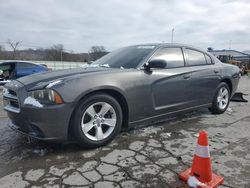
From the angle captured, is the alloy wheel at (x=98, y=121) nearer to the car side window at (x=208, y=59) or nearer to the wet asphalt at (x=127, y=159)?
the wet asphalt at (x=127, y=159)

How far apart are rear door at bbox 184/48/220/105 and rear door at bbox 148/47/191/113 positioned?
0.19 metres

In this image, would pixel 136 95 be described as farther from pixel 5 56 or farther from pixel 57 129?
pixel 5 56

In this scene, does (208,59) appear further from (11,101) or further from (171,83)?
(11,101)

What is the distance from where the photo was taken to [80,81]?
3.33 metres

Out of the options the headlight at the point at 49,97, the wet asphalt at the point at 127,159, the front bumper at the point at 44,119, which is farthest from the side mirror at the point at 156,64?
the headlight at the point at 49,97

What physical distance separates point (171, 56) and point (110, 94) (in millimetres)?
1566

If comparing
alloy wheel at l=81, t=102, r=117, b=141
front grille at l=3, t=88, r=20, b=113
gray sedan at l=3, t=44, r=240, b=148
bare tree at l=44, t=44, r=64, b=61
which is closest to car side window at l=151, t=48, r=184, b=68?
gray sedan at l=3, t=44, r=240, b=148

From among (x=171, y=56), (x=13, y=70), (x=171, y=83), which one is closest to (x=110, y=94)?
(x=171, y=83)

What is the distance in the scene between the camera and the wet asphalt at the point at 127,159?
268cm

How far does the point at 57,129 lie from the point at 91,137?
0.51 metres

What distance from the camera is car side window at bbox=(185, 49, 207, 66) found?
4910 mm

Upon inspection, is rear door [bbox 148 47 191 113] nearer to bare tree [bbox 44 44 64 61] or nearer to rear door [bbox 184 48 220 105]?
rear door [bbox 184 48 220 105]

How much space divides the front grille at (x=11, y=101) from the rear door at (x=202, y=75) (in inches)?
119

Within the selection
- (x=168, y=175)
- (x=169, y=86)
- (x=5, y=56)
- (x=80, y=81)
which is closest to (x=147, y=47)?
(x=169, y=86)
